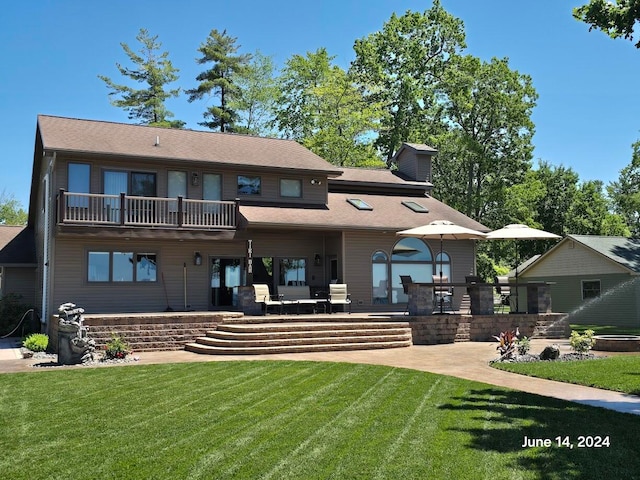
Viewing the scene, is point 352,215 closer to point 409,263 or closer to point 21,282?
point 409,263

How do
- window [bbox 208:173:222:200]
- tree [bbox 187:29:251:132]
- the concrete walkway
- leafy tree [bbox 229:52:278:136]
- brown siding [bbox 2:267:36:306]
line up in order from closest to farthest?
the concrete walkway
window [bbox 208:173:222:200]
brown siding [bbox 2:267:36:306]
tree [bbox 187:29:251:132]
leafy tree [bbox 229:52:278:136]

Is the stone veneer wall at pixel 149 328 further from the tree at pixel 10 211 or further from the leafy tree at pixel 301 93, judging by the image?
the tree at pixel 10 211

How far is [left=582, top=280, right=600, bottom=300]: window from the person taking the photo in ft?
79.8

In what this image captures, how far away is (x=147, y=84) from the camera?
128 feet

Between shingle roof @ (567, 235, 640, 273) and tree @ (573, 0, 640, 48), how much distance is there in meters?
14.5

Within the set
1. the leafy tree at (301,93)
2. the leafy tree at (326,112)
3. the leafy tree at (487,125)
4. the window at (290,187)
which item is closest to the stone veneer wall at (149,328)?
the window at (290,187)

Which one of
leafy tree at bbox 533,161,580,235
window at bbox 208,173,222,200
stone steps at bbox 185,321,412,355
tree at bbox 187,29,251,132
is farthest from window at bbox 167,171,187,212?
leafy tree at bbox 533,161,580,235

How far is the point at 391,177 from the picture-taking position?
78.1 ft

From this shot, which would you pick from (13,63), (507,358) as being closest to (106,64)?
(13,63)

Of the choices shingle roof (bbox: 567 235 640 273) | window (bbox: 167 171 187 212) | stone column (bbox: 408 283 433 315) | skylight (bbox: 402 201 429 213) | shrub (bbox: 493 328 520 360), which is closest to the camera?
shrub (bbox: 493 328 520 360)

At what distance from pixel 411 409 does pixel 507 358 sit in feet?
17.9

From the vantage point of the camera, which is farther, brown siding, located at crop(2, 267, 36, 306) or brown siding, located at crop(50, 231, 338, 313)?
brown siding, located at crop(2, 267, 36, 306)

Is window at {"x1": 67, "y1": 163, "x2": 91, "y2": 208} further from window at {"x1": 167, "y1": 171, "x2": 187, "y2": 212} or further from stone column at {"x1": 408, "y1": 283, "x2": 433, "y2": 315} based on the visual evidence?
stone column at {"x1": 408, "y1": 283, "x2": 433, "y2": 315}

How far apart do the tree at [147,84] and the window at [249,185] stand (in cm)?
2129
